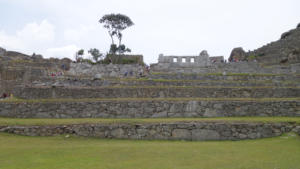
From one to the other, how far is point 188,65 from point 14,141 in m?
19.6

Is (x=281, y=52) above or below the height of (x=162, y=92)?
above

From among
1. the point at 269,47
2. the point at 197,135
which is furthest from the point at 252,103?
the point at 269,47

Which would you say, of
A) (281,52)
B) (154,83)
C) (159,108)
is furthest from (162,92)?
(281,52)

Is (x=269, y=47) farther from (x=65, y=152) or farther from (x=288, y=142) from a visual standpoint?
(x=65, y=152)

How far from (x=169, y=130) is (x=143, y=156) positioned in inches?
123

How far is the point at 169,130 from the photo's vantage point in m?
9.70

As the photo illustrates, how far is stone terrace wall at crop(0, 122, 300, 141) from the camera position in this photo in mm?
9562

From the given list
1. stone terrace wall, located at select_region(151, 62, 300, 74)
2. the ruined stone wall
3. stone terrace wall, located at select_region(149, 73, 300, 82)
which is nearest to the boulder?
stone terrace wall, located at select_region(151, 62, 300, 74)

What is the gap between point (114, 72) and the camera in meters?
28.3

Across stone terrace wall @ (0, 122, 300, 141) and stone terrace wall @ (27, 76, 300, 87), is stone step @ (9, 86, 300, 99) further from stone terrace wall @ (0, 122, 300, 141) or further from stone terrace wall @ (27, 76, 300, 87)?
stone terrace wall @ (0, 122, 300, 141)

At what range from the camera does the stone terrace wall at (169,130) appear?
31.4ft

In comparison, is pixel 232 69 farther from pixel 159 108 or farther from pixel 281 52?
pixel 159 108

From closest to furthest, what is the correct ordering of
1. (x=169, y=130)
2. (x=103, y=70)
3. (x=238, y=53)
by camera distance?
(x=169, y=130), (x=103, y=70), (x=238, y=53)

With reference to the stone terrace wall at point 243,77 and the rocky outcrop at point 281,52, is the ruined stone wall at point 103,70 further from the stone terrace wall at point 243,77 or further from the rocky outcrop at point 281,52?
the rocky outcrop at point 281,52
